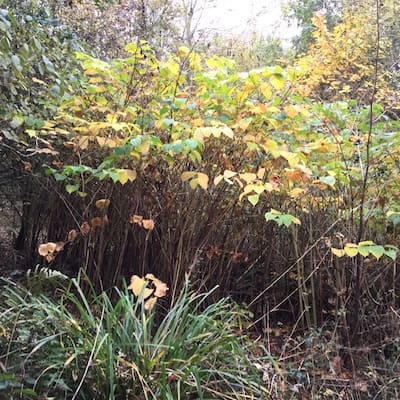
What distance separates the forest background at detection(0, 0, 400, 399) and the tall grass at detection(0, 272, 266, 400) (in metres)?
0.01

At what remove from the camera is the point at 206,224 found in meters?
3.37

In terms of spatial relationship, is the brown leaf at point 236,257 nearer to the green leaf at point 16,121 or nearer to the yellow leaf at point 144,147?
the yellow leaf at point 144,147

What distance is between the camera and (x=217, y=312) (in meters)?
2.99

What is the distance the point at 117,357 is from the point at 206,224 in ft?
4.54

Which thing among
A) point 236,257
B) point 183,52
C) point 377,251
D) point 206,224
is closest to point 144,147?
point 183,52

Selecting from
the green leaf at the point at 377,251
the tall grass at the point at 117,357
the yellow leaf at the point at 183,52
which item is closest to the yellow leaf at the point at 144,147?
the yellow leaf at the point at 183,52

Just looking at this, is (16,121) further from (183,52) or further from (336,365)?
(336,365)

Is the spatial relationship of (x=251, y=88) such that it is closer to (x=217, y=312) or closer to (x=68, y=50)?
(x=217, y=312)

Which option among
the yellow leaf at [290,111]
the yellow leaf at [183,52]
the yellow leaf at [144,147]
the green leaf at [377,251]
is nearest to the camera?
the green leaf at [377,251]

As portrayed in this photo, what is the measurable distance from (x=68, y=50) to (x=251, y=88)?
80.6 inches

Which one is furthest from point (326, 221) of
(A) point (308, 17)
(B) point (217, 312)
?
(A) point (308, 17)

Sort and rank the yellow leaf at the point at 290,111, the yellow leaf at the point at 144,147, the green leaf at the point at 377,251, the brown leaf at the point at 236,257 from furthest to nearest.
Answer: the brown leaf at the point at 236,257, the yellow leaf at the point at 290,111, the yellow leaf at the point at 144,147, the green leaf at the point at 377,251

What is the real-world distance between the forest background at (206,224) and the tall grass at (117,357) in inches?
0.5

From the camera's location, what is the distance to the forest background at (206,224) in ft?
8.07
